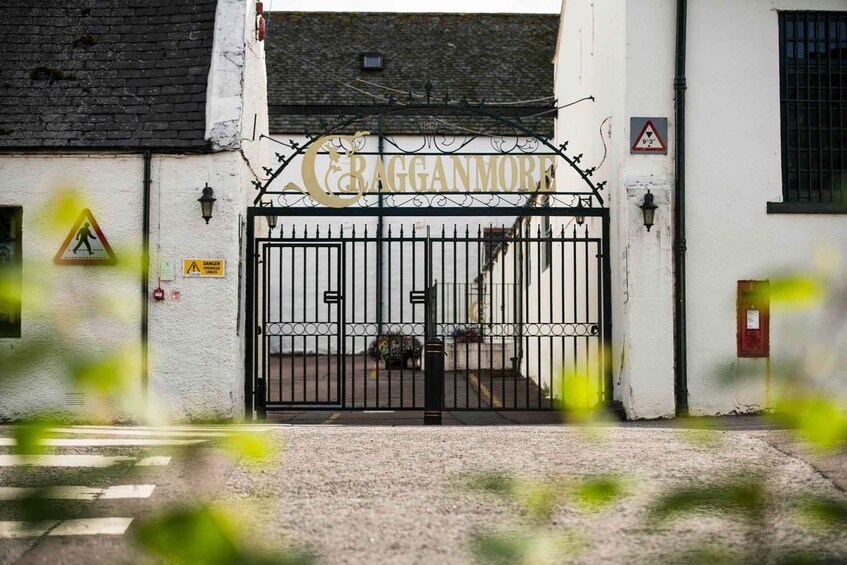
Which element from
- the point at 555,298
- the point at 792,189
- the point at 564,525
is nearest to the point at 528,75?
the point at 555,298

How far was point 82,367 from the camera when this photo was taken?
95 cm

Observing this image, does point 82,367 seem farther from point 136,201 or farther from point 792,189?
point 792,189

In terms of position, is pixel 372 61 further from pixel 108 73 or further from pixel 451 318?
pixel 108 73

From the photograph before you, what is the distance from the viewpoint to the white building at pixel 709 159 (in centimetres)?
1105

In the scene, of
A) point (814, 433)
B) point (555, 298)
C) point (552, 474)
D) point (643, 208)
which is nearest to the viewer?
point (814, 433)

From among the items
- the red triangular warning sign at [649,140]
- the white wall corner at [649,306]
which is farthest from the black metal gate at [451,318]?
the red triangular warning sign at [649,140]

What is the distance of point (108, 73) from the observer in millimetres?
11422

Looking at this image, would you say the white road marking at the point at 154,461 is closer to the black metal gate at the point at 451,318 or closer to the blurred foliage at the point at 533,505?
the blurred foliage at the point at 533,505

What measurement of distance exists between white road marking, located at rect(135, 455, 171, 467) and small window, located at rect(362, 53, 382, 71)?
30.2 m

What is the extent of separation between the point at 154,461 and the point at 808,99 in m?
10.9

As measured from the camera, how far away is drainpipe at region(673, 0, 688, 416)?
11078mm

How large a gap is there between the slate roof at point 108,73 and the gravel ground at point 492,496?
4287mm

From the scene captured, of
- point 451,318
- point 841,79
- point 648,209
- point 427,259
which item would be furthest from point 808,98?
point 451,318

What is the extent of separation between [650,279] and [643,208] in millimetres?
788
